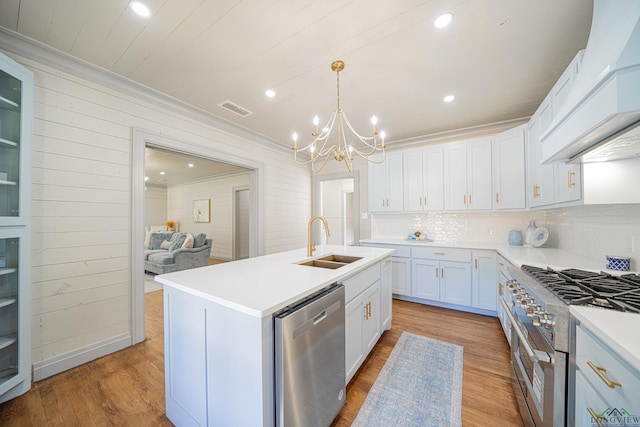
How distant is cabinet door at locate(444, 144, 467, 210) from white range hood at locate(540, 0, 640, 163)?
6.44 feet

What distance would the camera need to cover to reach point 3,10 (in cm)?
157

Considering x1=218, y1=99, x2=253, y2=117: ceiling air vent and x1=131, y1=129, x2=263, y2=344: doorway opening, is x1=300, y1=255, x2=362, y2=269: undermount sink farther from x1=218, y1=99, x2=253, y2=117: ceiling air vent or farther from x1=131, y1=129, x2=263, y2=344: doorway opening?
x1=218, y1=99, x2=253, y2=117: ceiling air vent

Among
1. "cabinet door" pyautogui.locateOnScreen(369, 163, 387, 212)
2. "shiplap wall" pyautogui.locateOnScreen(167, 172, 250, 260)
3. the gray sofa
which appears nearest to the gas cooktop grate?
"cabinet door" pyautogui.locateOnScreen(369, 163, 387, 212)

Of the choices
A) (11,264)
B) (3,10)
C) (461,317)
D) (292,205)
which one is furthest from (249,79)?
(461,317)

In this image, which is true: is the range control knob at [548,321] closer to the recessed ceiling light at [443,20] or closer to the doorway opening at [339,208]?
the recessed ceiling light at [443,20]

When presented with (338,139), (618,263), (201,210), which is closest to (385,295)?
(618,263)

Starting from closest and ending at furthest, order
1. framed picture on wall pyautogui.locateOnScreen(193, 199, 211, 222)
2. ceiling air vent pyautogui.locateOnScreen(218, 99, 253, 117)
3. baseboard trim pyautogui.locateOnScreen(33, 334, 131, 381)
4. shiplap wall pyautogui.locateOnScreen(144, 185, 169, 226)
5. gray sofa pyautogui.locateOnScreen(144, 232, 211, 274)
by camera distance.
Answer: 1. baseboard trim pyautogui.locateOnScreen(33, 334, 131, 381)
2. ceiling air vent pyautogui.locateOnScreen(218, 99, 253, 117)
3. gray sofa pyautogui.locateOnScreen(144, 232, 211, 274)
4. framed picture on wall pyautogui.locateOnScreen(193, 199, 211, 222)
5. shiplap wall pyautogui.locateOnScreen(144, 185, 169, 226)

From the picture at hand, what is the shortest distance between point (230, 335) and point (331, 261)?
1.32m

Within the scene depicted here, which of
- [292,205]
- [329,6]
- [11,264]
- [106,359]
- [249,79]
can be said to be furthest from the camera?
[292,205]

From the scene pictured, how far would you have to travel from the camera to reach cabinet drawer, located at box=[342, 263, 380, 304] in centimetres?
165

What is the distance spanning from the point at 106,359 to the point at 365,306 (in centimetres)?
248

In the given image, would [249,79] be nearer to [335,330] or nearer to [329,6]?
[329,6]

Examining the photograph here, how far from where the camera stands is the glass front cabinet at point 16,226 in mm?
1661

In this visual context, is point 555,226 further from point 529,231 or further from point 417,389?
point 417,389
